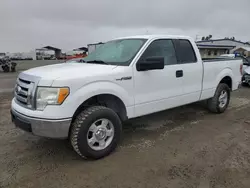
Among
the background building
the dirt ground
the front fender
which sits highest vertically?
the background building

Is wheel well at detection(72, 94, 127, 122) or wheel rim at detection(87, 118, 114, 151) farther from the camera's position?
wheel well at detection(72, 94, 127, 122)

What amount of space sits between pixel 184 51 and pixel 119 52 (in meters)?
1.44

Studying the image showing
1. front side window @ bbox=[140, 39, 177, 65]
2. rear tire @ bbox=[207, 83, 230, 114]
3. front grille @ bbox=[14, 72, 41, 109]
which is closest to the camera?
front grille @ bbox=[14, 72, 41, 109]

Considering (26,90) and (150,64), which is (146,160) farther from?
(26,90)

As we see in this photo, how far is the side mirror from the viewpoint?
148 inches

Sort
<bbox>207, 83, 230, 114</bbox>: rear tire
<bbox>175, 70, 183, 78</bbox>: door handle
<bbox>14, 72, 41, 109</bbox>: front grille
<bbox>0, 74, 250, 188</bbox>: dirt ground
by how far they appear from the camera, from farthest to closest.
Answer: <bbox>207, 83, 230, 114</bbox>: rear tire < <bbox>175, 70, 183, 78</bbox>: door handle < <bbox>14, 72, 41, 109</bbox>: front grille < <bbox>0, 74, 250, 188</bbox>: dirt ground

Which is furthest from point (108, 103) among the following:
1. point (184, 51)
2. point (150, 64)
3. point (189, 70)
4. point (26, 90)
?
point (184, 51)

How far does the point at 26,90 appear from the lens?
3.33m

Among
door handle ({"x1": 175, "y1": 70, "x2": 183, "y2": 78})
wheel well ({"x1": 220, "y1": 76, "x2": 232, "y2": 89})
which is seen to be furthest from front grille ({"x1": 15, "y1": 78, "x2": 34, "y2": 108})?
wheel well ({"x1": 220, "y1": 76, "x2": 232, "y2": 89})

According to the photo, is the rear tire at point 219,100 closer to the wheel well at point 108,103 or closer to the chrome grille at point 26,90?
the wheel well at point 108,103

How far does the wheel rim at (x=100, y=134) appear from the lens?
3439mm

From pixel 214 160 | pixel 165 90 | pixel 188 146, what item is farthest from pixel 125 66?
pixel 214 160

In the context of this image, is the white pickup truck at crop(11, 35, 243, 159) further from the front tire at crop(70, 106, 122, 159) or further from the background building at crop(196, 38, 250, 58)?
the background building at crop(196, 38, 250, 58)

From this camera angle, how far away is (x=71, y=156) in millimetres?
3658
